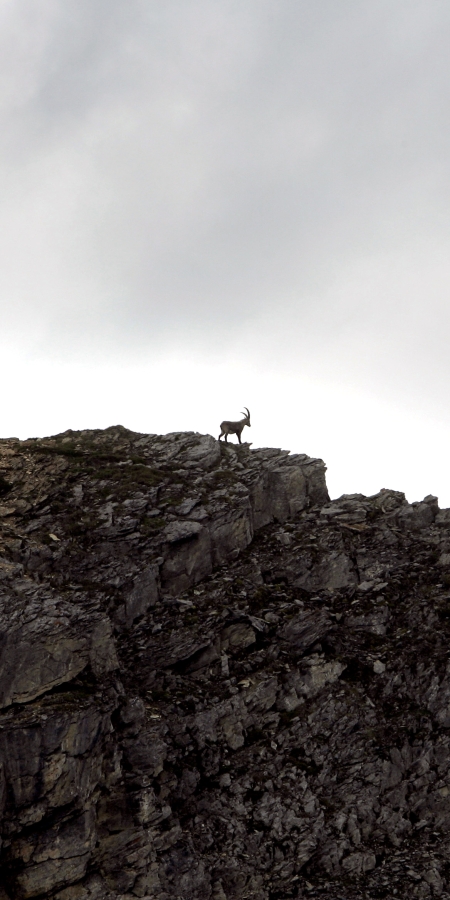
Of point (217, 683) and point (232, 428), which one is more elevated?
point (232, 428)

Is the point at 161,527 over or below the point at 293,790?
over

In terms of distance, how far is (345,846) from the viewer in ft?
79.7

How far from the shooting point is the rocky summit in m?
22.4

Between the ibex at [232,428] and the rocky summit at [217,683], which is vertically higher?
the ibex at [232,428]

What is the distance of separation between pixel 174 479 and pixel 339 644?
10.8 metres

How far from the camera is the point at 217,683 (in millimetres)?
27344

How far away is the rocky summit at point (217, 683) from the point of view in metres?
22.4

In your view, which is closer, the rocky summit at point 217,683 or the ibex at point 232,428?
the rocky summit at point 217,683

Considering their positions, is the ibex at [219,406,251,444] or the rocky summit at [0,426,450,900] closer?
A: the rocky summit at [0,426,450,900]

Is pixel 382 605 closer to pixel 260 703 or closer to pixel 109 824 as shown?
pixel 260 703

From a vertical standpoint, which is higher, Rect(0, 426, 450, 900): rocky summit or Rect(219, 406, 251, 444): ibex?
Rect(219, 406, 251, 444): ibex

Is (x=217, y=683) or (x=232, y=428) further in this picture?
(x=232, y=428)

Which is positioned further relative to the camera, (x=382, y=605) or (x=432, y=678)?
(x=382, y=605)

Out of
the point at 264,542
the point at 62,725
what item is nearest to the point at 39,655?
the point at 62,725
